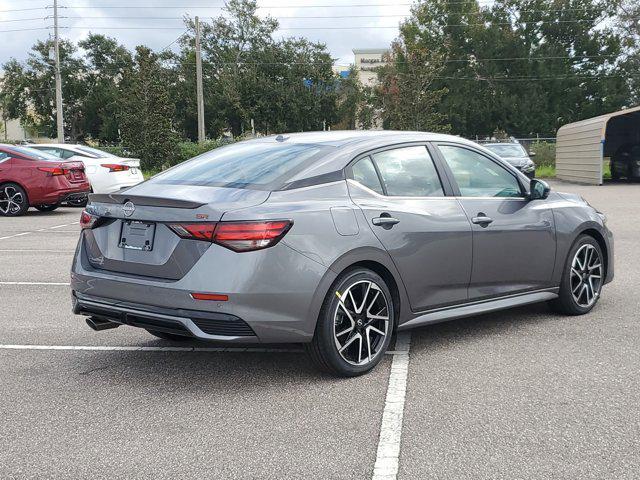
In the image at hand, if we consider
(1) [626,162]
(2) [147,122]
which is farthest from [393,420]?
(2) [147,122]

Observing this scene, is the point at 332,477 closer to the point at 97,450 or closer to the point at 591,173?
the point at 97,450

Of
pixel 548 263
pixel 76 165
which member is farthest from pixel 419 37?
pixel 548 263

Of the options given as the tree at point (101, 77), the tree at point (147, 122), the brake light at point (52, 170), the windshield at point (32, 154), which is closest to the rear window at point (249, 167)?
the brake light at point (52, 170)

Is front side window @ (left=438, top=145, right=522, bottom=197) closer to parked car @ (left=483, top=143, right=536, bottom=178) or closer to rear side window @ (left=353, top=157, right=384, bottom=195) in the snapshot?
rear side window @ (left=353, top=157, right=384, bottom=195)

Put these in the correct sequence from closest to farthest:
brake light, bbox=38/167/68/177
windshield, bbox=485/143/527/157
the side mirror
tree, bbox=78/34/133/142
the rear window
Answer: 1. the rear window
2. the side mirror
3. brake light, bbox=38/167/68/177
4. windshield, bbox=485/143/527/157
5. tree, bbox=78/34/133/142

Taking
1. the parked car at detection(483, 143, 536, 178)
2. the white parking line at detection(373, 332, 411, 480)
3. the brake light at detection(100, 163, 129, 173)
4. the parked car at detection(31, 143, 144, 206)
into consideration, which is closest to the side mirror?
the white parking line at detection(373, 332, 411, 480)

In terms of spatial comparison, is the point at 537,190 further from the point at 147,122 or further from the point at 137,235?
the point at 147,122

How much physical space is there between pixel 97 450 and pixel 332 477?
1.15 meters

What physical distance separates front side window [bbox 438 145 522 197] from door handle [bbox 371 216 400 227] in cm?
89

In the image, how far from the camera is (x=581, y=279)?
664 centimetres

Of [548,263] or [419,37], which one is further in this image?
[419,37]

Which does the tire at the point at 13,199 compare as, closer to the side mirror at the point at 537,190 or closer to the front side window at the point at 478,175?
the front side window at the point at 478,175

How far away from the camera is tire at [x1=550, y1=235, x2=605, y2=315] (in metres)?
6.50

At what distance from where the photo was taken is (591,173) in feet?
92.8
